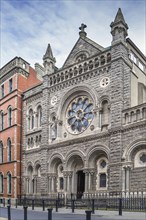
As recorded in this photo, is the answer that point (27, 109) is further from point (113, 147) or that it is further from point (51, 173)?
point (113, 147)

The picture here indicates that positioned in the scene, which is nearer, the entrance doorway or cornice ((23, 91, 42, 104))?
the entrance doorway

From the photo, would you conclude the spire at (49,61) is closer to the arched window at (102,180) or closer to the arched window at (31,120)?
the arched window at (31,120)

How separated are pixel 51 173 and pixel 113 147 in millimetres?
7663

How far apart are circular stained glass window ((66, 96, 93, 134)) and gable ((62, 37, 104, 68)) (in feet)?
13.2

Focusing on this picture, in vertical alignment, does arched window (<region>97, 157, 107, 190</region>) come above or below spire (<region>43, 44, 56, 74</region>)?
below

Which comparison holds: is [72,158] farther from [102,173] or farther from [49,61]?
[49,61]

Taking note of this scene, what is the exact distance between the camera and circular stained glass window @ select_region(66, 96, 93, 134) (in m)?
24.0

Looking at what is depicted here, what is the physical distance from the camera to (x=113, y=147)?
20.3 meters

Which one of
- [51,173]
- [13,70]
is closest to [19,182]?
[51,173]

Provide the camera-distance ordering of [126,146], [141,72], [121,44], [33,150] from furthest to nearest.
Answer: [33,150] → [141,72] → [121,44] → [126,146]

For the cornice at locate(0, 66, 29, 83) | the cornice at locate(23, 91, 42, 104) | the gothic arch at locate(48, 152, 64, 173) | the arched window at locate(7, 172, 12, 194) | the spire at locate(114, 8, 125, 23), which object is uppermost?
the spire at locate(114, 8, 125, 23)

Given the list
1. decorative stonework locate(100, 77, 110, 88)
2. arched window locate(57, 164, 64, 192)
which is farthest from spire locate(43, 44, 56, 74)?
arched window locate(57, 164, 64, 192)

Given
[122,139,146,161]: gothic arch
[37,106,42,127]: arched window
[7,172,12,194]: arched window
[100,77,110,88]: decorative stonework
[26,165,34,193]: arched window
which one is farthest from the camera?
[7,172,12,194]: arched window

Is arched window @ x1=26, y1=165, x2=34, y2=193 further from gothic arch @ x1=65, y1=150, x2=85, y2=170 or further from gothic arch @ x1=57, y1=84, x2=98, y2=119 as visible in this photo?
gothic arch @ x1=57, y1=84, x2=98, y2=119
